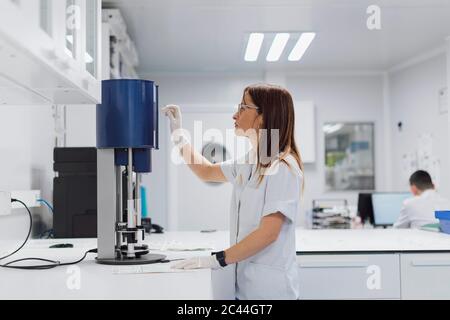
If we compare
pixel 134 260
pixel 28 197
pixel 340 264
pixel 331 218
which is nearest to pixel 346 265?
A: pixel 340 264

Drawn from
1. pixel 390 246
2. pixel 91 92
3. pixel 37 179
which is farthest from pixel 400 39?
pixel 91 92

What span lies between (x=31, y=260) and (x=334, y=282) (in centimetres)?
118

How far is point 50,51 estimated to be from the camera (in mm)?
1164

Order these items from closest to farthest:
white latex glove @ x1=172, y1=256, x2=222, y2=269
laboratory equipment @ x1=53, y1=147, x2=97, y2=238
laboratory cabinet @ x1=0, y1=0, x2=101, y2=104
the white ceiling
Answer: laboratory cabinet @ x1=0, y1=0, x2=101, y2=104, white latex glove @ x1=172, y1=256, x2=222, y2=269, laboratory equipment @ x1=53, y1=147, x2=97, y2=238, the white ceiling

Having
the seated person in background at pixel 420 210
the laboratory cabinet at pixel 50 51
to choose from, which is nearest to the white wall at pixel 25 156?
the laboratory cabinet at pixel 50 51

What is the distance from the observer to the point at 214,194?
579cm

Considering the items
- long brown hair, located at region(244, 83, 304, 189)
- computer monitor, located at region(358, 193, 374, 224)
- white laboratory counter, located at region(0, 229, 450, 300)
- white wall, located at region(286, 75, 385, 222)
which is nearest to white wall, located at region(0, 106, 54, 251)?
white laboratory counter, located at region(0, 229, 450, 300)

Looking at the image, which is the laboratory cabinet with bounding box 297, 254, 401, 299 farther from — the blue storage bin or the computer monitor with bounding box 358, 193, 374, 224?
the computer monitor with bounding box 358, 193, 374, 224

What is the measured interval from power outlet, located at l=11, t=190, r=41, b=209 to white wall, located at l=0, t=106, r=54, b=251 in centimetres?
3

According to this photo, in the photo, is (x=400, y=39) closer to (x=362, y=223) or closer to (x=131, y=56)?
(x=362, y=223)

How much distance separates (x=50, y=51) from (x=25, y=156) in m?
1.41

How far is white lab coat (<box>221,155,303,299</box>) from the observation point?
5.16 ft

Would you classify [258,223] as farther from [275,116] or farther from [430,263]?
[430,263]
